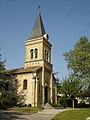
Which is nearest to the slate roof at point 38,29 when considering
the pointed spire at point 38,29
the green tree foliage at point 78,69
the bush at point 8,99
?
the pointed spire at point 38,29

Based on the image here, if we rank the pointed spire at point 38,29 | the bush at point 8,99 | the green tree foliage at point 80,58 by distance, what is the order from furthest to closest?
the pointed spire at point 38,29, the green tree foliage at point 80,58, the bush at point 8,99

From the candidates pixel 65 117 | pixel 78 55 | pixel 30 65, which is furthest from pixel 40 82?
A: pixel 65 117

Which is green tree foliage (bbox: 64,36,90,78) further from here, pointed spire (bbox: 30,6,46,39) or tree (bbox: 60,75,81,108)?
pointed spire (bbox: 30,6,46,39)

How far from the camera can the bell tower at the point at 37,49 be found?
40406 mm

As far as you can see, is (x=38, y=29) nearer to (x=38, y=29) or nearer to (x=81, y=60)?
(x=38, y=29)

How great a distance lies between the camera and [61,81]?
1597 inches

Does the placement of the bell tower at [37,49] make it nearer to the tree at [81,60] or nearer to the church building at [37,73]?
the church building at [37,73]

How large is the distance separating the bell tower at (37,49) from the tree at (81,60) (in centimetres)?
540

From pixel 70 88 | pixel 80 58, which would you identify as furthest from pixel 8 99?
pixel 80 58

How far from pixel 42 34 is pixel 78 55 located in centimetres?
1092

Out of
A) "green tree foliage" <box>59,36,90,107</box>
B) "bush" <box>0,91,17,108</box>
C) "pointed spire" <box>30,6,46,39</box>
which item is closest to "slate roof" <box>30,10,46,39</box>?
"pointed spire" <box>30,6,46,39</box>

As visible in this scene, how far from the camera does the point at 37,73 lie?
36875mm

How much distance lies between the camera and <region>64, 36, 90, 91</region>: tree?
116 ft

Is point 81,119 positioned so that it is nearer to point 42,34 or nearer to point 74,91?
point 74,91
